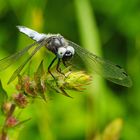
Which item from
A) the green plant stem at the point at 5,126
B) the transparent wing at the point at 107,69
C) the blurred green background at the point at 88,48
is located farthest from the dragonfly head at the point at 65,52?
the blurred green background at the point at 88,48

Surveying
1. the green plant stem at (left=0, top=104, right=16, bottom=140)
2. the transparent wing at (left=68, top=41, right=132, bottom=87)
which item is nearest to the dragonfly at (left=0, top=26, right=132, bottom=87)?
the transparent wing at (left=68, top=41, right=132, bottom=87)

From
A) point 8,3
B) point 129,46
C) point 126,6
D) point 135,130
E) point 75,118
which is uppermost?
point 8,3

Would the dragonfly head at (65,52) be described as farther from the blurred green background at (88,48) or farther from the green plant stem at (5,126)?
the blurred green background at (88,48)

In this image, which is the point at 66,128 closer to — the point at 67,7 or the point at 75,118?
the point at 75,118

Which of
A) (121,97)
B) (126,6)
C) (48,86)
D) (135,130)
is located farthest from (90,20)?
(48,86)

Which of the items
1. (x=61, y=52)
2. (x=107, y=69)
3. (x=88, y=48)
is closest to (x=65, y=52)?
(x=61, y=52)

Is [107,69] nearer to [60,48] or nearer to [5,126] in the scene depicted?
[60,48]
